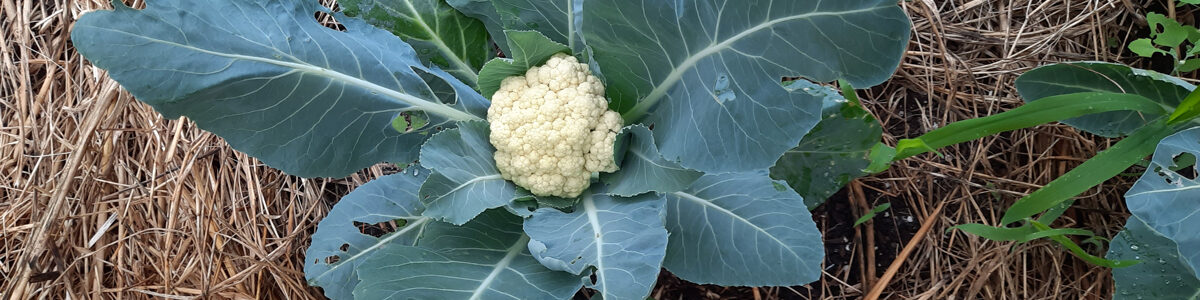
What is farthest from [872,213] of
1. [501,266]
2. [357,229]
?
[357,229]

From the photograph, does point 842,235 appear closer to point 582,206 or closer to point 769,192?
point 769,192

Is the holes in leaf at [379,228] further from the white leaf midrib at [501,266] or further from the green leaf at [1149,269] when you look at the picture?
the green leaf at [1149,269]

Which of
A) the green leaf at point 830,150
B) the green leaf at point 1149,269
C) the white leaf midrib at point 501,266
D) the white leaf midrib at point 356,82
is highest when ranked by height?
the white leaf midrib at point 356,82

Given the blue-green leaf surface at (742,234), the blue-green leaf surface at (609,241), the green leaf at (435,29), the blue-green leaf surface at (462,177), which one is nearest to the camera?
the blue-green leaf surface at (609,241)

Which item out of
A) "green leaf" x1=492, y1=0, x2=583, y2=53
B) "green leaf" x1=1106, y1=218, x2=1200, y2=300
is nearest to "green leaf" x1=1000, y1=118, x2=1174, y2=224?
"green leaf" x1=1106, y1=218, x2=1200, y2=300

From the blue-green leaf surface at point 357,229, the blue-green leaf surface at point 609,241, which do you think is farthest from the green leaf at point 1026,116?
the blue-green leaf surface at point 357,229

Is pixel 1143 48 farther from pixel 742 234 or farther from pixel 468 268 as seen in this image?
pixel 468 268
